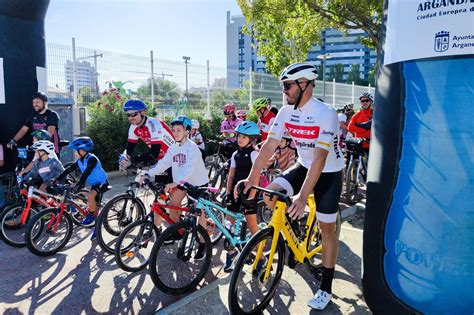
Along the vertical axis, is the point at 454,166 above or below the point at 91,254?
above

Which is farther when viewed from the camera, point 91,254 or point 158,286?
point 91,254

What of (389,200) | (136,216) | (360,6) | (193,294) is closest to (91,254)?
(136,216)

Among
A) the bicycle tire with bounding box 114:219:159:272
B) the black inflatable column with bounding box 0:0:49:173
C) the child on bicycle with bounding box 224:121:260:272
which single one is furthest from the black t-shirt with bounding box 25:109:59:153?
the child on bicycle with bounding box 224:121:260:272

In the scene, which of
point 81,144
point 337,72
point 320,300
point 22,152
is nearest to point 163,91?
point 22,152

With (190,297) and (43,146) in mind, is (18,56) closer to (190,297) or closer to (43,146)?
(43,146)

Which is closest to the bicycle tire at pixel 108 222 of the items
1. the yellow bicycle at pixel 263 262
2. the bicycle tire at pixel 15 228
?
the bicycle tire at pixel 15 228

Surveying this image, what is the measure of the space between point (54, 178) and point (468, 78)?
534cm

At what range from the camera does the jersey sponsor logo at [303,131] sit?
349 cm

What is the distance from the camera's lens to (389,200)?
9.57 ft

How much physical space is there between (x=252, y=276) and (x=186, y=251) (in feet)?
2.81

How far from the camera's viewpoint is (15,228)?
5586 mm

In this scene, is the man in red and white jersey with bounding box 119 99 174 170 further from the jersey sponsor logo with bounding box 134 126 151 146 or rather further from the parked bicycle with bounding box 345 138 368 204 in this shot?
the parked bicycle with bounding box 345 138 368 204

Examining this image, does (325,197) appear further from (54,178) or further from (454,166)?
(54,178)

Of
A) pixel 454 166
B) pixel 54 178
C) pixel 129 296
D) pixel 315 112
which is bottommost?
pixel 129 296
